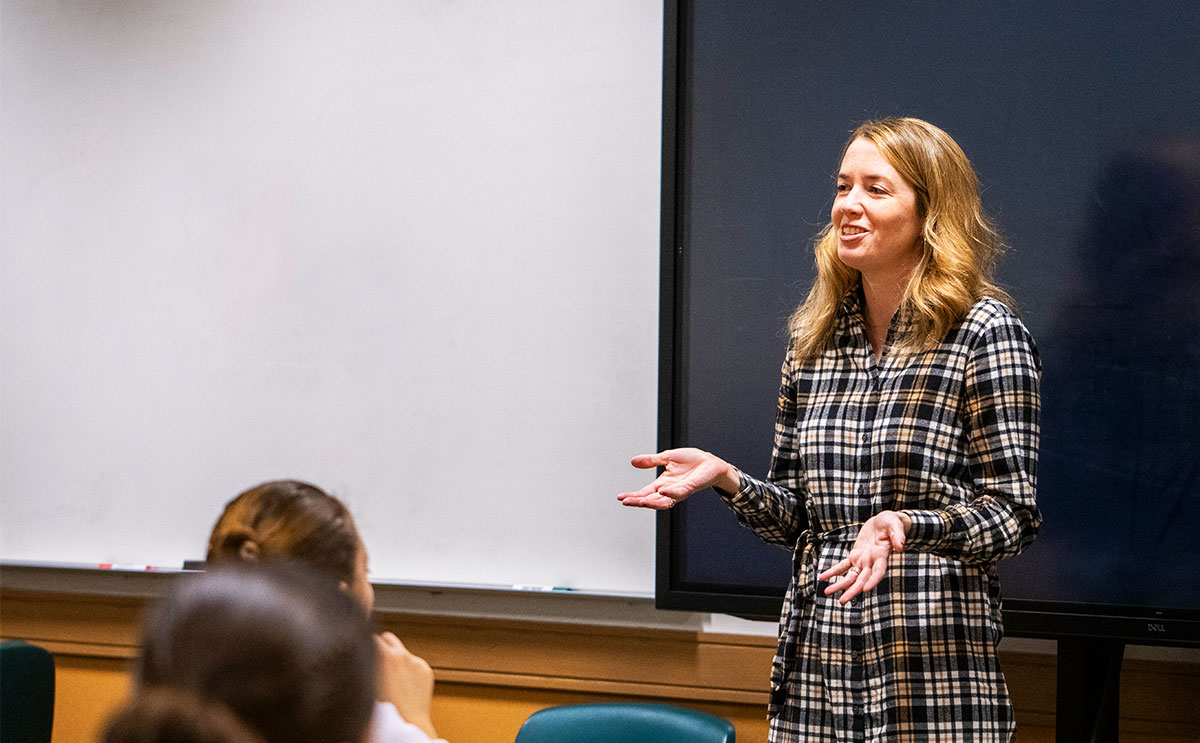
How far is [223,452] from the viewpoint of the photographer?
2939mm

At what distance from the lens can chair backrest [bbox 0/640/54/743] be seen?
232cm

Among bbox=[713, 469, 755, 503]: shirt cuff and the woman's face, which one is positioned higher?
the woman's face

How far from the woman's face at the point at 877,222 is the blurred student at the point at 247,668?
120cm

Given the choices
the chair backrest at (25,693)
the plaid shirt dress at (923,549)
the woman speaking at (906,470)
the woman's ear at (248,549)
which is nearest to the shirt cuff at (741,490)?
the woman speaking at (906,470)

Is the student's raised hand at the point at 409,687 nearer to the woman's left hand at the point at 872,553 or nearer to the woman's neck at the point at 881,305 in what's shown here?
the woman's left hand at the point at 872,553

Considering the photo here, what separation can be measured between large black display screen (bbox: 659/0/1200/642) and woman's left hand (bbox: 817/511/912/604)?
36.3 inches

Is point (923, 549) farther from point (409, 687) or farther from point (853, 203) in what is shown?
point (409, 687)

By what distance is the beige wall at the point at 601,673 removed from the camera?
229cm

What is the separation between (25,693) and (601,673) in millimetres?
1272

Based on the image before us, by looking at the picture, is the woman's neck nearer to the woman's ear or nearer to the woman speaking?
the woman speaking

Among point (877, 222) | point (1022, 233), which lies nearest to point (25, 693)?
point (877, 222)

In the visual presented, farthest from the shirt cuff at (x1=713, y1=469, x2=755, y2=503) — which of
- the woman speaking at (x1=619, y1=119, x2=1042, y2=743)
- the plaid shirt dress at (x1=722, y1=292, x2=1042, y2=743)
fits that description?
the plaid shirt dress at (x1=722, y1=292, x2=1042, y2=743)

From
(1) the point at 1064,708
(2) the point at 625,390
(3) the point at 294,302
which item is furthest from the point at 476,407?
(1) the point at 1064,708

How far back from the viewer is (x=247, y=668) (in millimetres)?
713
